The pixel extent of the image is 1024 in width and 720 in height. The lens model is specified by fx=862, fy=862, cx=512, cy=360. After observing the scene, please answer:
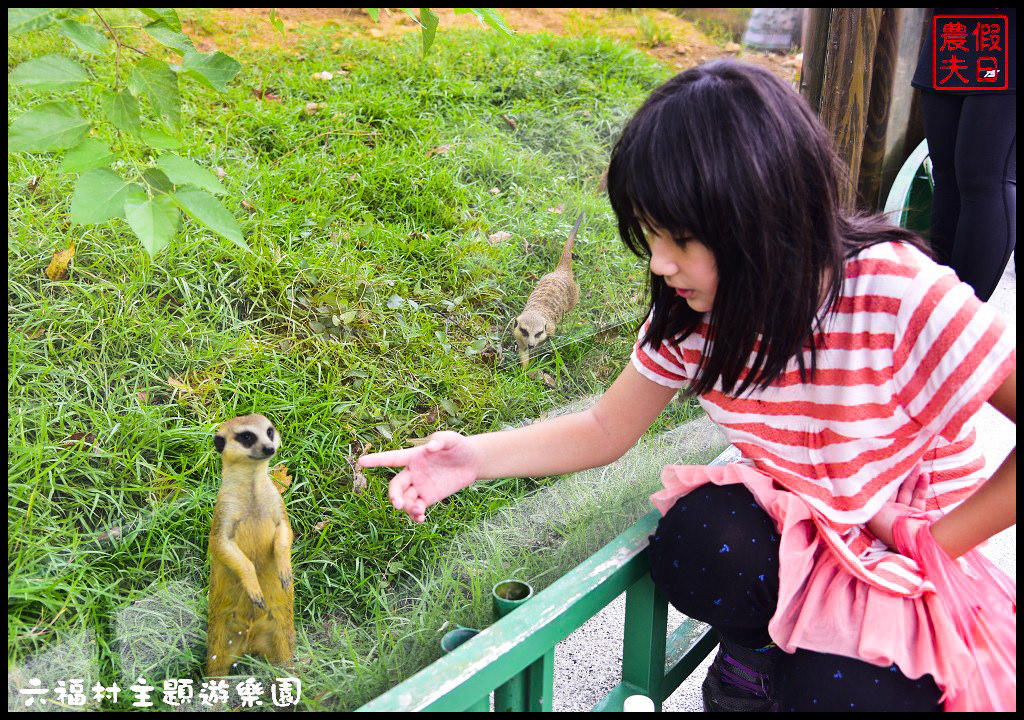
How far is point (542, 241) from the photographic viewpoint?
236 cm

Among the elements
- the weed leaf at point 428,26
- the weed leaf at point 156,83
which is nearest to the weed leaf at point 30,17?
the weed leaf at point 156,83

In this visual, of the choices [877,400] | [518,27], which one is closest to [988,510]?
[877,400]

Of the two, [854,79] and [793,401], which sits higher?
[854,79]

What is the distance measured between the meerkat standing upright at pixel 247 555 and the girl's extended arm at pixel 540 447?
233 mm

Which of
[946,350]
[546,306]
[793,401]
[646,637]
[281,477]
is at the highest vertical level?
[946,350]

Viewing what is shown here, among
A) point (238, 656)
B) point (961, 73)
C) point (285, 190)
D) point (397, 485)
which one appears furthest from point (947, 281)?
point (285, 190)

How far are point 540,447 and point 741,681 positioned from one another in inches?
21.9

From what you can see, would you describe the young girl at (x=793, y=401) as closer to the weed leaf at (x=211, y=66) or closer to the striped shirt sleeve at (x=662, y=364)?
the striped shirt sleeve at (x=662, y=364)

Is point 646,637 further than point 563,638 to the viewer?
Yes

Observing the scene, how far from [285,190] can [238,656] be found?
1318 millimetres

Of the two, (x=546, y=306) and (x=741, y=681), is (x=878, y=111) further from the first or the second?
(x=741, y=681)

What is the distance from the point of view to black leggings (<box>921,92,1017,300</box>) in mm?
2225

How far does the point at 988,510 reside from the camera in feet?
4.05

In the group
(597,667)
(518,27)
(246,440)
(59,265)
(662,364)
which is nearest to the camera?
(246,440)
